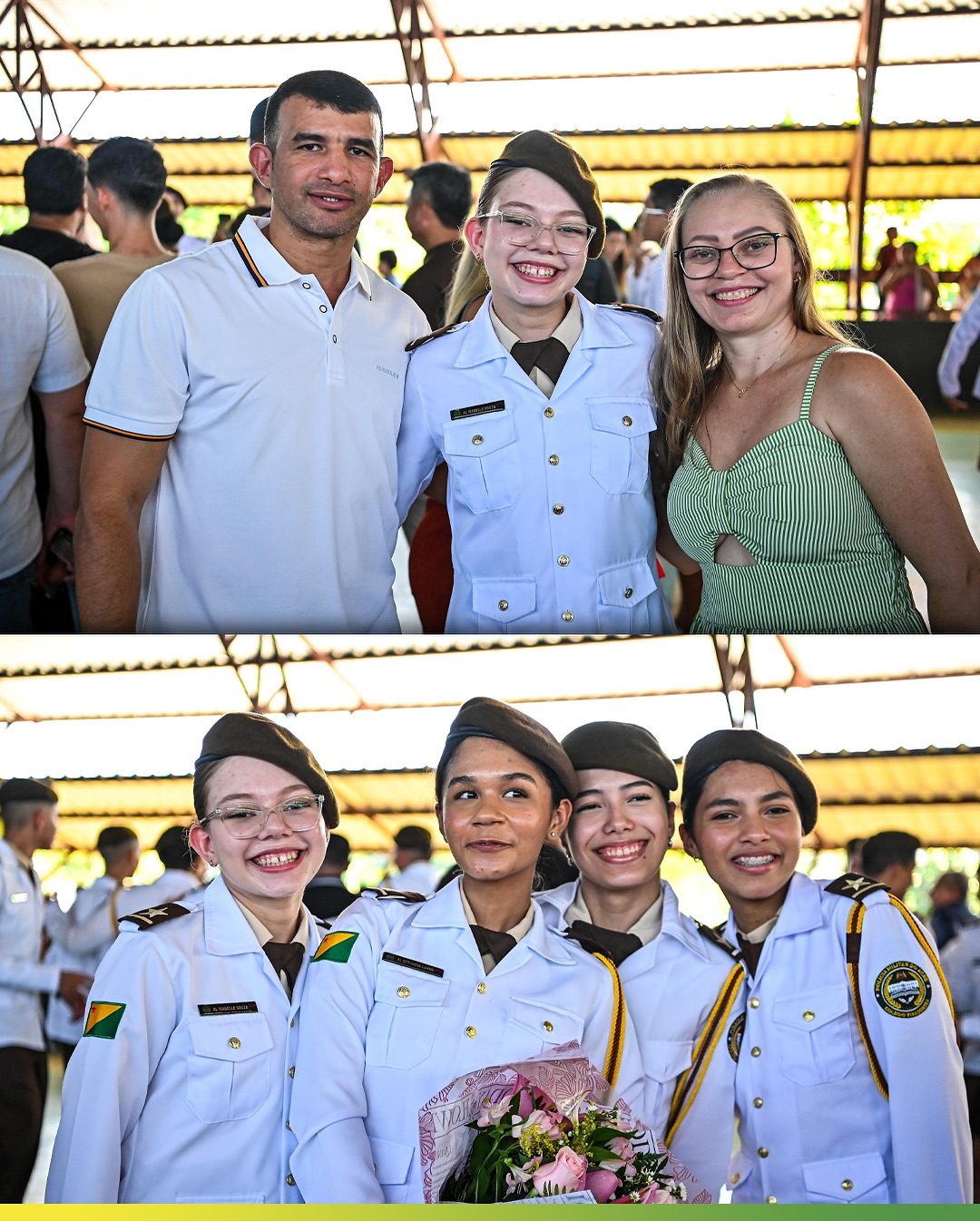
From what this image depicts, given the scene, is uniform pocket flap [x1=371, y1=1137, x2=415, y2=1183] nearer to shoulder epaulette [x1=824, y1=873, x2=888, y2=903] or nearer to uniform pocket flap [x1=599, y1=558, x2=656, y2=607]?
shoulder epaulette [x1=824, y1=873, x2=888, y2=903]

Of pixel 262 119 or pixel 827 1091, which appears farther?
pixel 262 119

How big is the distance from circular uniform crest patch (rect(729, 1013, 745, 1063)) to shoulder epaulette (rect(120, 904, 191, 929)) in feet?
1.92

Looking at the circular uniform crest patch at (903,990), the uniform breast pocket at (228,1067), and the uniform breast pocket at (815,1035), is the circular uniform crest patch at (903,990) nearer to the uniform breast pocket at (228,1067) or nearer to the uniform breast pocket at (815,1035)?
the uniform breast pocket at (815,1035)

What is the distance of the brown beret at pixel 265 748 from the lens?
1.39m

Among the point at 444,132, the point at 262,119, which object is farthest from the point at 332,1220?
the point at 444,132

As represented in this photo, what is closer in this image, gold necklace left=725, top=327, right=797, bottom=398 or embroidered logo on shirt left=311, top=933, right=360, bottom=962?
embroidered logo on shirt left=311, top=933, right=360, bottom=962

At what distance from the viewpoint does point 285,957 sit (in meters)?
1.35

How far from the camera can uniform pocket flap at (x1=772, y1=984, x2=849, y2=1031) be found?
4.34 ft

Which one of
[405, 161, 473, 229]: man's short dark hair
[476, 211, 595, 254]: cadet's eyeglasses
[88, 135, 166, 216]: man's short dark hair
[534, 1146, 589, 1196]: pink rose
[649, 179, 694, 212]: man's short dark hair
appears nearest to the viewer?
[534, 1146, 589, 1196]: pink rose

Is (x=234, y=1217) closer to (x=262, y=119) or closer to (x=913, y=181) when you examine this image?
(x=262, y=119)

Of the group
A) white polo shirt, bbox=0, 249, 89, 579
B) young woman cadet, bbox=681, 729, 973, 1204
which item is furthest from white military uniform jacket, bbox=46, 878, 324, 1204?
white polo shirt, bbox=0, 249, 89, 579

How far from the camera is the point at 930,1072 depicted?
1.30 metres

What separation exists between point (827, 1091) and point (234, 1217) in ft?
2.04

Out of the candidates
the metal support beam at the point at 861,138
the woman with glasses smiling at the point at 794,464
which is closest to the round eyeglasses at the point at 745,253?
the woman with glasses smiling at the point at 794,464
